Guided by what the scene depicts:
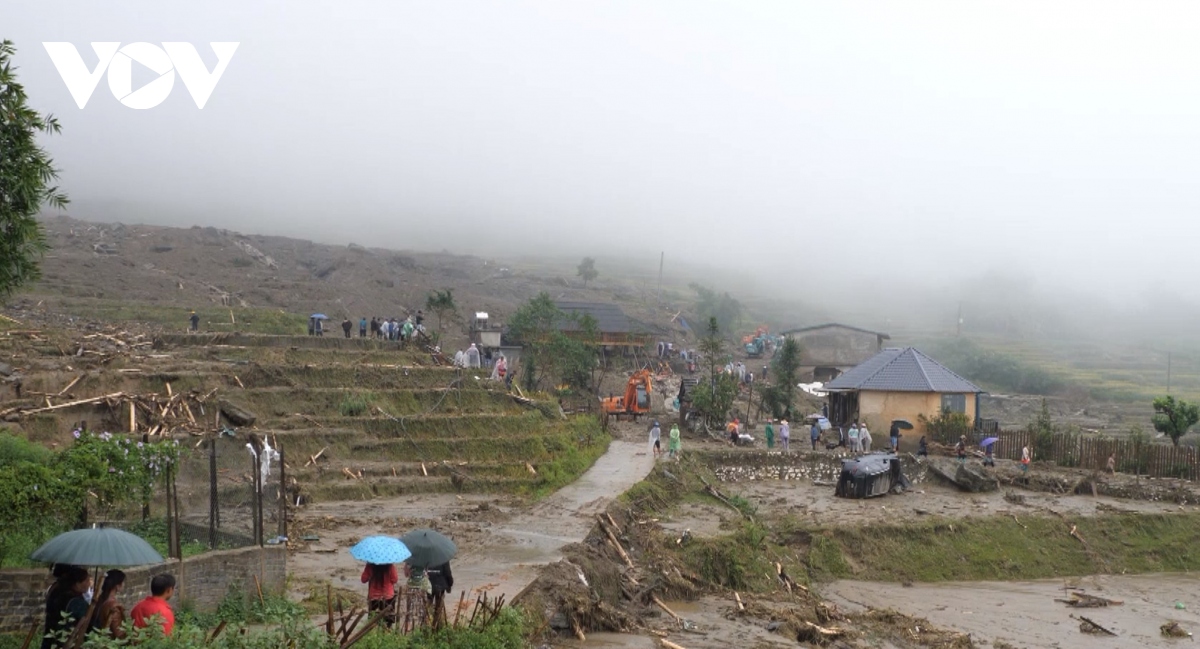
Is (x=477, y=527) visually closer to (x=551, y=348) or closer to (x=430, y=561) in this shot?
(x=430, y=561)

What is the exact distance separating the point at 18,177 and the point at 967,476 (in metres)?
34.5

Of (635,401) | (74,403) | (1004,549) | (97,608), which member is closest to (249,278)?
(635,401)

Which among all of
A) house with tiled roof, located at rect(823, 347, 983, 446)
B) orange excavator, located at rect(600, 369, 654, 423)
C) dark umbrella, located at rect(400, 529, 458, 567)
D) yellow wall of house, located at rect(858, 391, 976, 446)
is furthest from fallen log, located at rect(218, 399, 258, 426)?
yellow wall of house, located at rect(858, 391, 976, 446)

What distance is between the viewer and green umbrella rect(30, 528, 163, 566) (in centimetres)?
1042

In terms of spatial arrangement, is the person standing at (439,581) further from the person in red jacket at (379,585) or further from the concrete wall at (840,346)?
the concrete wall at (840,346)

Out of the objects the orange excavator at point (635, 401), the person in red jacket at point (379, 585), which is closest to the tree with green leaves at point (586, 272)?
the orange excavator at point (635, 401)

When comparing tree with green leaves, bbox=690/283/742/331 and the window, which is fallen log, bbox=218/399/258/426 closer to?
the window

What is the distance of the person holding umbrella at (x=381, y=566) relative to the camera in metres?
13.1

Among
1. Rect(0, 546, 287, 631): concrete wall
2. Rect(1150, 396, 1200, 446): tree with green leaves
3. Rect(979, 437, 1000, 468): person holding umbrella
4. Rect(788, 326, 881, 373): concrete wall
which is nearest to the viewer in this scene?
Rect(0, 546, 287, 631): concrete wall

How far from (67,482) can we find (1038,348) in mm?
116080

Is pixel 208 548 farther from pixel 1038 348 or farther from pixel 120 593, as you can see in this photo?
pixel 1038 348

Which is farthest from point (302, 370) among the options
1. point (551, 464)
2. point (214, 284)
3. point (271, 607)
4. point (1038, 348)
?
point (1038, 348)

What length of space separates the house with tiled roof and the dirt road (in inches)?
707

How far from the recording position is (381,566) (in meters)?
13.6
